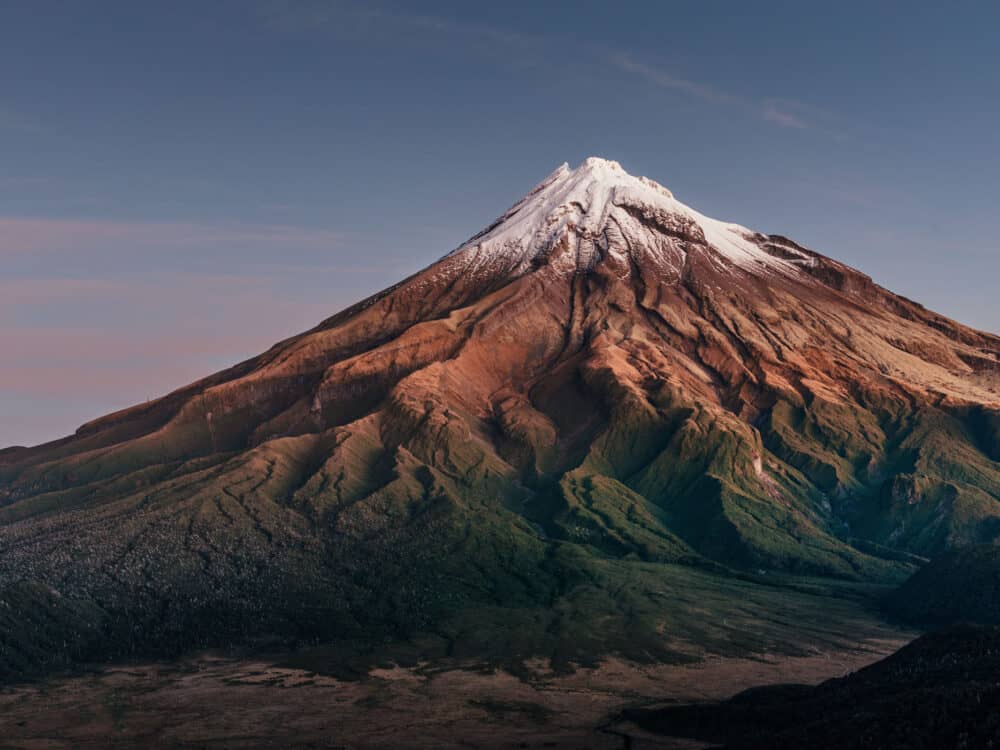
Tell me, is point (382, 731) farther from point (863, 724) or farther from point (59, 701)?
point (863, 724)

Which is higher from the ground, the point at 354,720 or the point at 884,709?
the point at 884,709

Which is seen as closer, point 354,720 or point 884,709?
point 884,709

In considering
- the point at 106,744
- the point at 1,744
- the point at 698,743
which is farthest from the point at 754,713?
the point at 1,744

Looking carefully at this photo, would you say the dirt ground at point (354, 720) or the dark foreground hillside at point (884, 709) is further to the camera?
the dirt ground at point (354, 720)

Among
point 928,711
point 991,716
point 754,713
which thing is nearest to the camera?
point 991,716

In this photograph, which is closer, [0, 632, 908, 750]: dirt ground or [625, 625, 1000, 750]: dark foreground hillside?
[625, 625, 1000, 750]: dark foreground hillside

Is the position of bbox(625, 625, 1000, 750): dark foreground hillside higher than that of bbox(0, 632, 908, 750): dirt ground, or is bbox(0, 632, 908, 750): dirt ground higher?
bbox(625, 625, 1000, 750): dark foreground hillside

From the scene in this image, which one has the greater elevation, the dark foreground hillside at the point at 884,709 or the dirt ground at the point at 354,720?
the dark foreground hillside at the point at 884,709

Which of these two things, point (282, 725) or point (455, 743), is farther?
point (282, 725)
